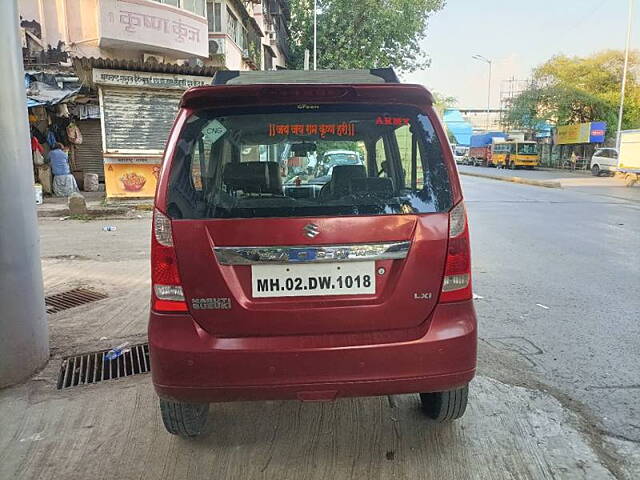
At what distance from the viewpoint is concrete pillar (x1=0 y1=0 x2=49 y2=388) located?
3.32 meters

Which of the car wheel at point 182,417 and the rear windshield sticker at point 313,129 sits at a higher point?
the rear windshield sticker at point 313,129

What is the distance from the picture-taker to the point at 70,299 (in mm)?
5422

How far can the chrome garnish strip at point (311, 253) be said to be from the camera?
2.28 meters

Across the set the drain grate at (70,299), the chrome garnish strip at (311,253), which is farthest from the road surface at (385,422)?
the chrome garnish strip at (311,253)

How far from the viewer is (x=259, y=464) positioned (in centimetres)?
262

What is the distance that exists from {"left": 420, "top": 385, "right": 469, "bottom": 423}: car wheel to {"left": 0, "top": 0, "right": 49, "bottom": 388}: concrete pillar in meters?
2.63

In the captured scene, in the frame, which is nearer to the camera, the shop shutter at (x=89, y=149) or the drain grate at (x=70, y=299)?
the drain grate at (x=70, y=299)

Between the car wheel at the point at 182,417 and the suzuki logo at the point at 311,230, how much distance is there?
42.6 inches

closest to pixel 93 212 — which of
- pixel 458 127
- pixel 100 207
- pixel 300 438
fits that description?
pixel 100 207

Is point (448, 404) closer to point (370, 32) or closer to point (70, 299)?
point (70, 299)

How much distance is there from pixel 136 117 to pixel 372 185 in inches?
463

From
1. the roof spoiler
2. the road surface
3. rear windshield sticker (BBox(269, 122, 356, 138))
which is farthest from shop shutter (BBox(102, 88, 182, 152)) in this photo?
rear windshield sticker (BBox(269, 122, 356, 138))

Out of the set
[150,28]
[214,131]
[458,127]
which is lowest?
[214,131]

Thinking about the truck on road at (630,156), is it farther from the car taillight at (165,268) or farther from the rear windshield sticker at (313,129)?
the car taillight at (165,268)
